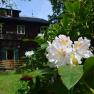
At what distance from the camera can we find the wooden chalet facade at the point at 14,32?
45312mm

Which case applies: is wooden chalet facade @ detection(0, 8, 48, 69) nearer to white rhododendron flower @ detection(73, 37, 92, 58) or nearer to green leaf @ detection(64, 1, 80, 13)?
green leaf @ detection(64, 1, 80, 13)

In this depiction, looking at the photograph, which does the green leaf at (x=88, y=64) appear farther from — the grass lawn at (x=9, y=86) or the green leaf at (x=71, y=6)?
the grass lawn at (x=9, y=86)

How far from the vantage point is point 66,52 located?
2041 millimetres

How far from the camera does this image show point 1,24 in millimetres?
46188

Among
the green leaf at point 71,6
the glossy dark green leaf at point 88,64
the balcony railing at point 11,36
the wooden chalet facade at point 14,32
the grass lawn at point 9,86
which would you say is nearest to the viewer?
the glossy dark green leaf at point 88,64

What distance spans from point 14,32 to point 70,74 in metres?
44.9

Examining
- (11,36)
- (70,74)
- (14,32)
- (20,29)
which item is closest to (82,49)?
(70,74)

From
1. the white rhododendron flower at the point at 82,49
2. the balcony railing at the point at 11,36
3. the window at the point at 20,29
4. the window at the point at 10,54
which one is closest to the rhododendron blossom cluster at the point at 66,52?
the white rhododendron flower at the point at 82,49

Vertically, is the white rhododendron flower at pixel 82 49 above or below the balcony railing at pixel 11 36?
above

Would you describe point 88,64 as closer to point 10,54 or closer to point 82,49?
point 82,49

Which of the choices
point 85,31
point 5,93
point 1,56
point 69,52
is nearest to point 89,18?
point 85,31

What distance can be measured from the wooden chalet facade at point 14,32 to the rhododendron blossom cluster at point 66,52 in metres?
41.9

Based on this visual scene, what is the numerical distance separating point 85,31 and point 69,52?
721mm

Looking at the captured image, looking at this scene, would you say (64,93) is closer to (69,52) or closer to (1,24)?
(69,52)
